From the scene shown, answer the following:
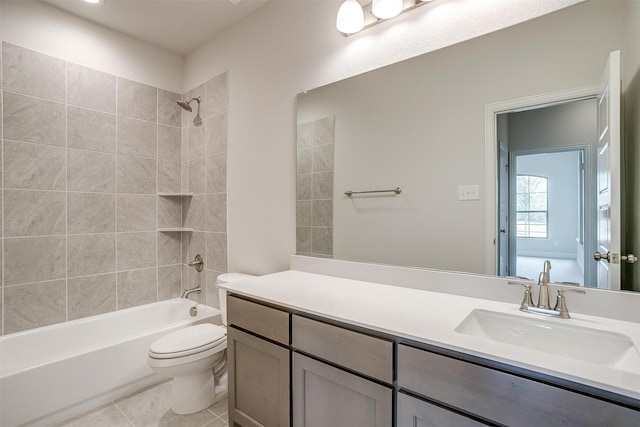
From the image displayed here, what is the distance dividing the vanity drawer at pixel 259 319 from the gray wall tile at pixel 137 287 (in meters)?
1.59

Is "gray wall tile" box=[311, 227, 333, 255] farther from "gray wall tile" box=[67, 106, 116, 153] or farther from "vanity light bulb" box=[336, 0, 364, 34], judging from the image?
"gray wall tile" box=[67, 106, 116, 153]

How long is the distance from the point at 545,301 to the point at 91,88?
3259 millimetres

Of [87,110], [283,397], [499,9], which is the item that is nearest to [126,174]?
[87,110]

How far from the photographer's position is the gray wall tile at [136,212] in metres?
2.58

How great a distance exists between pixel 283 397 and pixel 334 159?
50.5 inches

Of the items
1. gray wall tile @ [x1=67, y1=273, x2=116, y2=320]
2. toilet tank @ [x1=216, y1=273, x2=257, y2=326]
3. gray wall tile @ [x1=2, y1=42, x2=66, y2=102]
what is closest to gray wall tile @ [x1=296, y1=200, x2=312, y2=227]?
toilet tank @ [x1=216, y1=273, x2=257, y2=326]

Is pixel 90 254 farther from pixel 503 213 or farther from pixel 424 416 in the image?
pixel 503 213

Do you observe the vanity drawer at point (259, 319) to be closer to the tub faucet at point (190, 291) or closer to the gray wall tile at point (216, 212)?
the gray wall tile at point (216, 212)

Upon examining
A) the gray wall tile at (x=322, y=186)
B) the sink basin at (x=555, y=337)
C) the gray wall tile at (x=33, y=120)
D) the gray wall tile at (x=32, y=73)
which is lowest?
the sink basin at (x=555, y=337)

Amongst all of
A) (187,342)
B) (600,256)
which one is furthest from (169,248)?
(600,256)

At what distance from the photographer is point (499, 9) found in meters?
1.29

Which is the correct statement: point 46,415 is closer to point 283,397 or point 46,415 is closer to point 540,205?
point 283,397

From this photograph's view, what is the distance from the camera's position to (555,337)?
1.00m

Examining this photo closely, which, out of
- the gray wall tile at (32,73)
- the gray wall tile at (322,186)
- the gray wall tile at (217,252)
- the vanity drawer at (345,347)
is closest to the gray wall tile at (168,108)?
the gray wall tile at (32,73)
